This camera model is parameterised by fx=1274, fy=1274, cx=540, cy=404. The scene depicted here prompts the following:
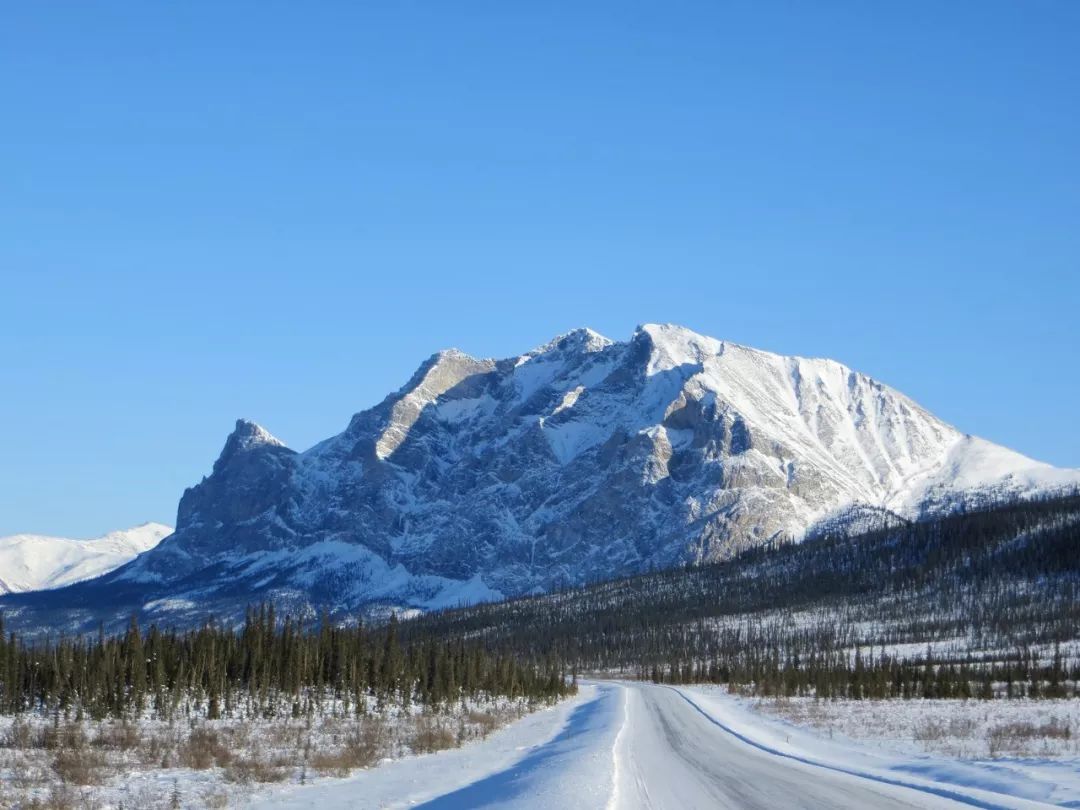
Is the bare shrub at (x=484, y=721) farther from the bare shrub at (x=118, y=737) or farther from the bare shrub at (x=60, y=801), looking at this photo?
the bare shrub at (x=60, y=801)

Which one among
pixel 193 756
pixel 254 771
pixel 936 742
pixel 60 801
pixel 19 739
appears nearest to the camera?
pixel 60 801

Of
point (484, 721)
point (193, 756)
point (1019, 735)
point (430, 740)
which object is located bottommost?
point (484, 721)

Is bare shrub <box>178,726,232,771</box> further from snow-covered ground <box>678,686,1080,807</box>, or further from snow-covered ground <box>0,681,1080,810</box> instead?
snow-covered ground <box>678,686,1080,807</box>

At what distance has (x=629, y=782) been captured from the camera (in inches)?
1172

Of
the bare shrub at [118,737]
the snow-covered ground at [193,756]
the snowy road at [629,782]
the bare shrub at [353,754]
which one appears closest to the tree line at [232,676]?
the snow-covered ground at [193,756]

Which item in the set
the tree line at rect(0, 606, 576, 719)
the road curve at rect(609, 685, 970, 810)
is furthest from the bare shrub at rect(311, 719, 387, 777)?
the tree line at rect(0, 606, 576, 719)

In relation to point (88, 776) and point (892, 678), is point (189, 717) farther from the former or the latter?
point (892, 678)

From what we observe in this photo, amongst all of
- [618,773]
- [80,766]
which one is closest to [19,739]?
[80,766]

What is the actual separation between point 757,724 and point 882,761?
22.8 meters

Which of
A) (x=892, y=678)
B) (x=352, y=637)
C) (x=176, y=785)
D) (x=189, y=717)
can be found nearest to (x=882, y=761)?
(x=176, y=785)

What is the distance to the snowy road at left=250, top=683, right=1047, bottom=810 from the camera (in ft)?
86.6

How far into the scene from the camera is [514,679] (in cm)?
10406

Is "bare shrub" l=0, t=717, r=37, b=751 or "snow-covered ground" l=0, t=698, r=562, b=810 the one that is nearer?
"snow-covered ground" l=0, t=698, r=562, b=810

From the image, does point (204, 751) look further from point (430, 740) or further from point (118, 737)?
point (430, 740)
